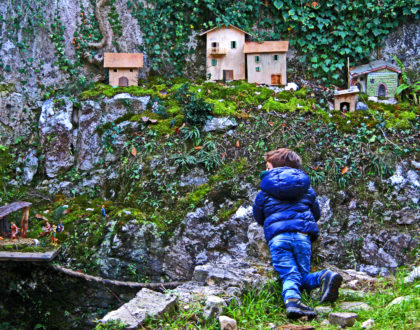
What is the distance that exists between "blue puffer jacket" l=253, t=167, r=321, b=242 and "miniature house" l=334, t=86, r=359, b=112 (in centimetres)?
387

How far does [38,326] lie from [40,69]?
4809mm

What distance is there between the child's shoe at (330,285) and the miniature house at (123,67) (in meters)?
5.65

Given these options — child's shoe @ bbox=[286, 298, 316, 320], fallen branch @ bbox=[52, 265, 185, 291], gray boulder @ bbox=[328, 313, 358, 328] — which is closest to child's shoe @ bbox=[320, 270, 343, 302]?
child's shoe @ bbox=[286, 298, 316, 320]

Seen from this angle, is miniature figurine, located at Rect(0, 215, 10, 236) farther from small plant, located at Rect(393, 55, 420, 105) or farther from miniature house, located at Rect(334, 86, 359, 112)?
small plant, located at Rect(393, 55, 420, 105)

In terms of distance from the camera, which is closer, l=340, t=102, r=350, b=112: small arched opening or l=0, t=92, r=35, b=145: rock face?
l=340, t=102, r=350, b=112: small arched opening

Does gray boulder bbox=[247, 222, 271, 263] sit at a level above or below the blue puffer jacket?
below

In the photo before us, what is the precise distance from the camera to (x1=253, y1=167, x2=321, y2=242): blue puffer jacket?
3.88 m

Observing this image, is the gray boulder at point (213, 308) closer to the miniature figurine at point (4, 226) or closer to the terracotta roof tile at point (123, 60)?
the miniature figurine at point (4, 226)

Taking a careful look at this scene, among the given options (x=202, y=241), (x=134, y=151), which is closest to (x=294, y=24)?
(x=134, y=151)

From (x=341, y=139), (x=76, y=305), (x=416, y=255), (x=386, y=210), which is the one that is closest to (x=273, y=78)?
(x=341, y=139)

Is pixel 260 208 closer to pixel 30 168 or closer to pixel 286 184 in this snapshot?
pixel 286 184

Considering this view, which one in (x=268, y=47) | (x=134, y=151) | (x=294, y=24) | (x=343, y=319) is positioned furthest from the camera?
(x=294, y=24)

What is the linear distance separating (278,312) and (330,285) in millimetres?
520

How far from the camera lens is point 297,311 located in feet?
10.8
